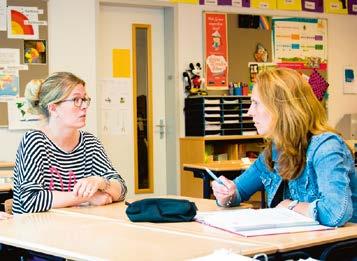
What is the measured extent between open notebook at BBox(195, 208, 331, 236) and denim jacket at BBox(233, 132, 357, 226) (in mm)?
63

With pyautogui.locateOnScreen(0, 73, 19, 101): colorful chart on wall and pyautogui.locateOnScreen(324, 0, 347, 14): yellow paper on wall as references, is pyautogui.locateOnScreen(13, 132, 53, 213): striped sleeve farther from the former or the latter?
pyautogui.locateOnScreen(324, 0, 347, 14): yellow paper on wall

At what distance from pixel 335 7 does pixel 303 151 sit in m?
5.99

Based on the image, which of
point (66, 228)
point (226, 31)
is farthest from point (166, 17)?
point (66, 228)

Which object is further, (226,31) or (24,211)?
(226,31)

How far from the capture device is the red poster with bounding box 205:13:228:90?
689 centimetres

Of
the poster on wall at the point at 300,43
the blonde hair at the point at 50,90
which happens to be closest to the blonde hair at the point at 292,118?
the blonde hair at the point at 50,90

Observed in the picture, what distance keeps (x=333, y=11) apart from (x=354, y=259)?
20.6 ft

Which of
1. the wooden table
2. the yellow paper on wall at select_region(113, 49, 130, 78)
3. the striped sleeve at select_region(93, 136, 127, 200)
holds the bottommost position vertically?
the wooden table

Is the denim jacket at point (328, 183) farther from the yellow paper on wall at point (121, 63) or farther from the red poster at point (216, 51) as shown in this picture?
the red poster at point (216, 51)

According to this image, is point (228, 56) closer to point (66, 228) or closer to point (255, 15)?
point (255, 15)

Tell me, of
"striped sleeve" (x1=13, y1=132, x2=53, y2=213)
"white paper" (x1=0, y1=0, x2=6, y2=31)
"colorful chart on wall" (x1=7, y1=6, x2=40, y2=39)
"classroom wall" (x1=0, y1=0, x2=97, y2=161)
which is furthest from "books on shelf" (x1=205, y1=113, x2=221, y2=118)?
"striped sleeve" (x1=13, y1=132, x2=53, y2=213)

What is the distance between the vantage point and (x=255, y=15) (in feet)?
23.5

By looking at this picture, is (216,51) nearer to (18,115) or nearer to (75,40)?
(75,40)

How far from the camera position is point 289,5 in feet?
24.5
